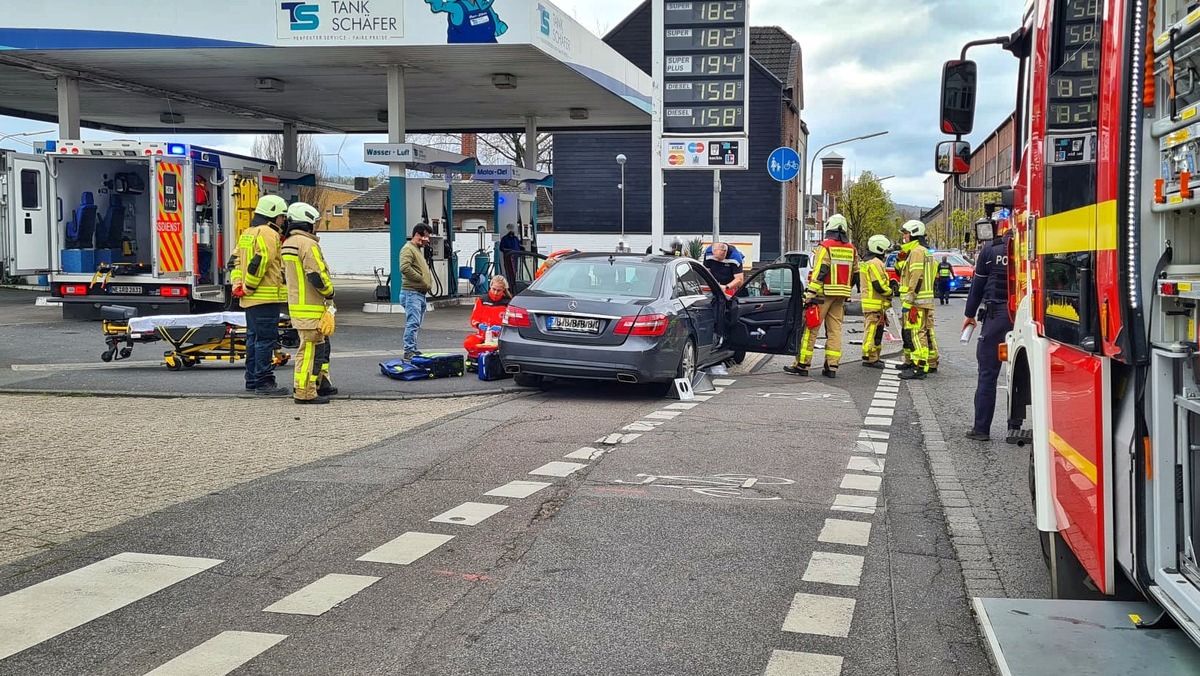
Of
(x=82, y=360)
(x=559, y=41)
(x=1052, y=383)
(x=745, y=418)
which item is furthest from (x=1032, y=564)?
(x=559, y=41)

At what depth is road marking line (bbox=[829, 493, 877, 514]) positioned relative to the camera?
7117 millimetres

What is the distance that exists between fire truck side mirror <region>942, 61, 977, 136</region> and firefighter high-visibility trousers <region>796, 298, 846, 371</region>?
820cm

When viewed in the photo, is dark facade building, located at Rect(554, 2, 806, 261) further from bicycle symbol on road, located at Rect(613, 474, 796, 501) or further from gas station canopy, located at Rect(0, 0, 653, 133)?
bicycle symbol on road, located at Rect(613, 474, 796, 501)

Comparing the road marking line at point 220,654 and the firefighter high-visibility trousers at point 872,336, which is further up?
the firefighter high-visibility trousers at point 872,336

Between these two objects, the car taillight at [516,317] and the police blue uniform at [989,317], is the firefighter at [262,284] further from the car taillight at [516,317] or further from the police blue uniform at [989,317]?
the police blue uniform at [989,317]

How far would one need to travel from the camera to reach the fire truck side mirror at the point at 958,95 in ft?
21.4

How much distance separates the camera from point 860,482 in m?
7.99

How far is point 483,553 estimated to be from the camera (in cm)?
592

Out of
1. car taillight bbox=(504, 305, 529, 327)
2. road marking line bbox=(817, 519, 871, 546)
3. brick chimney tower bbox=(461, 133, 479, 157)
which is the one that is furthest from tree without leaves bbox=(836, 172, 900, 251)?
road marking line bbox=(817, 519, 871, 546)

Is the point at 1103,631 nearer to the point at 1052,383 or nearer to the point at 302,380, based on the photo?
the point at 1052,383

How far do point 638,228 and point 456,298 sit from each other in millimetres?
27147

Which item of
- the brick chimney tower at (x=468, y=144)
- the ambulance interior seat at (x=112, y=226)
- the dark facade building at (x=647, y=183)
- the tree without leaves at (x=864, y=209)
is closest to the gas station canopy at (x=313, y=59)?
the ambulance interior seat at (x=112, y=226)

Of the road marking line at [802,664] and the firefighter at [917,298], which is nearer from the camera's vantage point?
the road marking line at [802,664]

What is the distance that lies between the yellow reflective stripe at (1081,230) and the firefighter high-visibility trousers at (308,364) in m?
8.12
